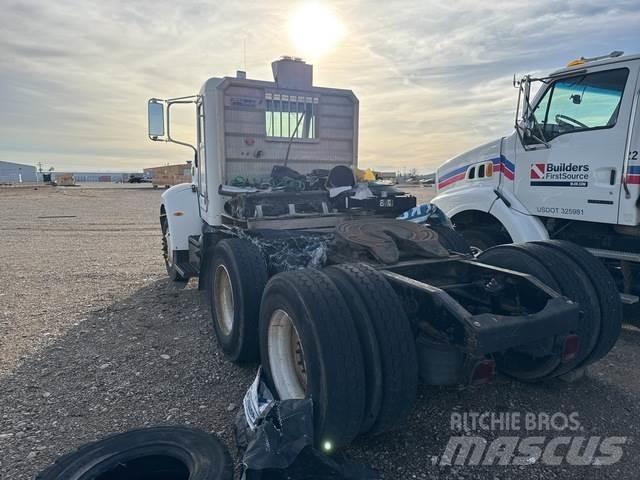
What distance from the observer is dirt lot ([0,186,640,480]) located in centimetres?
298

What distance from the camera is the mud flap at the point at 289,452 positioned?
2.26m

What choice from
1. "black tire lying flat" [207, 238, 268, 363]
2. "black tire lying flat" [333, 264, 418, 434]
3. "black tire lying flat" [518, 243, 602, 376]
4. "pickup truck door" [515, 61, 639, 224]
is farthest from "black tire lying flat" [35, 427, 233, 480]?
"pickup truck door" [515, 61, 639, 224]

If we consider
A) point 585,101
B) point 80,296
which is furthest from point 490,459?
point 80,296

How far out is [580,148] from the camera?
5324 millimetres

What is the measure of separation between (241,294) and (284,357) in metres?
0.96

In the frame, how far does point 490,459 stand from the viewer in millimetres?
2963

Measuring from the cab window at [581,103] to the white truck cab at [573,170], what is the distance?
0.04 ft

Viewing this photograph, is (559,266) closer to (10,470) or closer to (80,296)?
(10,470)

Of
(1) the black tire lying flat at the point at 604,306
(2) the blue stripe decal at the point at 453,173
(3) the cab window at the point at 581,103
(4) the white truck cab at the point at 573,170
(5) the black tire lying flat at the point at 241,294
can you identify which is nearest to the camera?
(1) the black tire lying flat at the point at 604,306

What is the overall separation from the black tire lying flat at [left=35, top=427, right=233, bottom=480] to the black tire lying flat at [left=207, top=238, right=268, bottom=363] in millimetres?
1165

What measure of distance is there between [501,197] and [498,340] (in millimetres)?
3942

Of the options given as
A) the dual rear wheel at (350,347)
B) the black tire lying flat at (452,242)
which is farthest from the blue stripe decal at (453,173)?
the dual rear wheel at (350,347)

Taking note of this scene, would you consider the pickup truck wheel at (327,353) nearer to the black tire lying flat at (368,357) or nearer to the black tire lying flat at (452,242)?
the black tire lying flat at (368,357)

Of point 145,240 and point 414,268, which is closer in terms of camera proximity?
point 414,268
